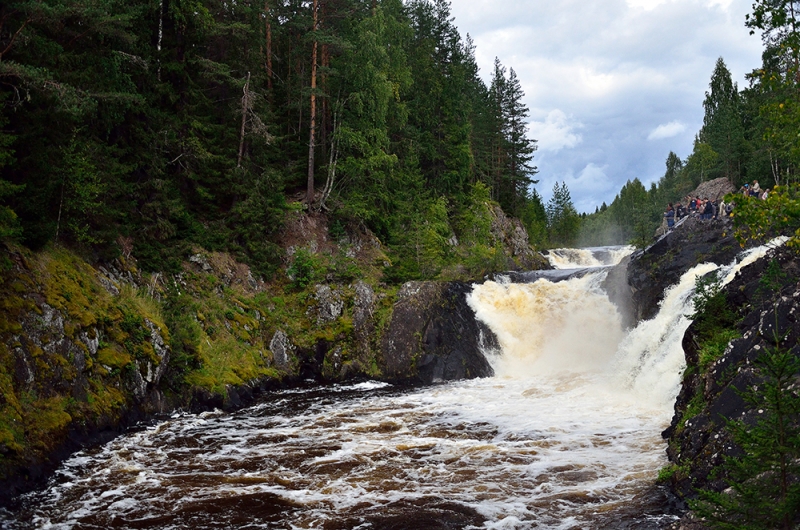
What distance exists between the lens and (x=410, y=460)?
11328 mm

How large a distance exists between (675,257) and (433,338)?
33.6ft

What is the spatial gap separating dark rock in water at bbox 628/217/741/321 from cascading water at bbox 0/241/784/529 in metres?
0.93

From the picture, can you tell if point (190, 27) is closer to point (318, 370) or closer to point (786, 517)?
point (318, 370)

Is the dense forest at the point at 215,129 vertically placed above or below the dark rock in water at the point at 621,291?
above

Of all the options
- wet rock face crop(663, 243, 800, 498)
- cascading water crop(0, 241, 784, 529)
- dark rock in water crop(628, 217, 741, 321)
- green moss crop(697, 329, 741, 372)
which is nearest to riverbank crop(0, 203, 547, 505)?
cascading water crop(0, 241, 784, 529)

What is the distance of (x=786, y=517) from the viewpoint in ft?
15.0

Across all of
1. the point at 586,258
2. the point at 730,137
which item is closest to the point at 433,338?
the point at 586,258

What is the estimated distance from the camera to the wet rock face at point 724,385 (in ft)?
27.7

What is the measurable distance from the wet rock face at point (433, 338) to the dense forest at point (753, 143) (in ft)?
31.0

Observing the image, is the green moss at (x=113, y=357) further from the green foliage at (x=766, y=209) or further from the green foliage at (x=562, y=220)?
the green foliage at (x=562, y=220)

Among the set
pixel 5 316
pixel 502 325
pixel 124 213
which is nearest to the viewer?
pixel 5 316

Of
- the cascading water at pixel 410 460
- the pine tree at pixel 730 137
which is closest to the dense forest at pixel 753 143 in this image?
the pine tree at pixel 730 137

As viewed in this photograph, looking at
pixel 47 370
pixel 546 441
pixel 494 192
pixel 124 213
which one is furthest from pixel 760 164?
pixel 47 370

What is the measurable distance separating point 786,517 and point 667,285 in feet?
57.7
